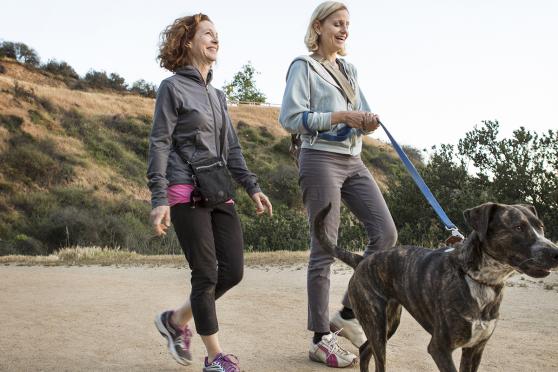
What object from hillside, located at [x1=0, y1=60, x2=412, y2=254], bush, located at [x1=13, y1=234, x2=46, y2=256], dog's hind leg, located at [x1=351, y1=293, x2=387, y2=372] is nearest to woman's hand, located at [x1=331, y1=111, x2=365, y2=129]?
dog's hind leg, located at [x1=351, y1=293, x2=387, y2=372]

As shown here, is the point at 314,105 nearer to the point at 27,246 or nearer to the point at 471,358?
the point at 471,358

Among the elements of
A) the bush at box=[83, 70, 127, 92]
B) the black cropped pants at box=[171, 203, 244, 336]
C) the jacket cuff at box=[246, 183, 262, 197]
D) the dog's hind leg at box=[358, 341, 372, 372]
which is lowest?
the dog's hind leg at box=[358, 341, 372, 372]

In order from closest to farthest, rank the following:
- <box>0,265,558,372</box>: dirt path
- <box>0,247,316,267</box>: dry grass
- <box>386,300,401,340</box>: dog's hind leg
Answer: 1. <box>386,300,401,340</box>: dog's hind leg
2. <box>0,265,558,372</box>: dirt path
3. <box>0,247,316,267</box>: dry grass

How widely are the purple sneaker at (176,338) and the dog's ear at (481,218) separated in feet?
7.58

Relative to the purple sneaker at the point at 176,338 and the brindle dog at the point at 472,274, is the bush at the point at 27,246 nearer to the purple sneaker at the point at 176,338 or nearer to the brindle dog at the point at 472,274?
the purple sneaker at the point at 176,338

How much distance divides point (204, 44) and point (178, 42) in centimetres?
18

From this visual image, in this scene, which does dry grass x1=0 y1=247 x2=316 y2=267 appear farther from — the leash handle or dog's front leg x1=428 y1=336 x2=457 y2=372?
dog's front leg x1=428 y1=336 x2=457 y2=372

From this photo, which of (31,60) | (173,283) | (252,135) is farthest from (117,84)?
(173,283)

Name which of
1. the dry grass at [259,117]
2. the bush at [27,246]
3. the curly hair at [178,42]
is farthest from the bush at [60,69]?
the curly hair at [178,42]

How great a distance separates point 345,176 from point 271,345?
159cm

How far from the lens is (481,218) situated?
326 centimetres

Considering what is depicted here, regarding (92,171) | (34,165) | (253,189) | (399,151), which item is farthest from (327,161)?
(92,171)

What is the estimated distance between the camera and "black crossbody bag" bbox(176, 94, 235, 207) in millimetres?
4266

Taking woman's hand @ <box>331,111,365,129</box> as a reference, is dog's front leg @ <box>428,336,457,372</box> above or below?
below
